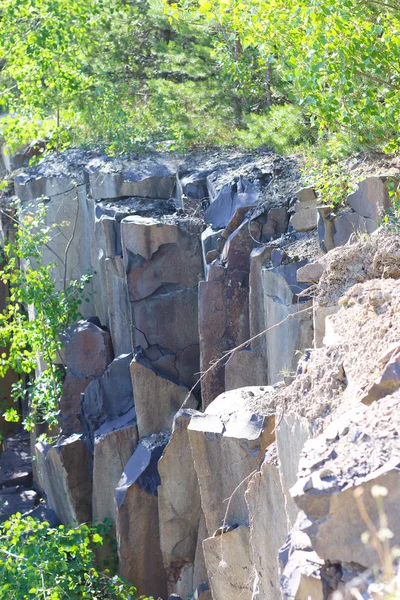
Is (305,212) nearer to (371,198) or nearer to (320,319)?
(371,198)

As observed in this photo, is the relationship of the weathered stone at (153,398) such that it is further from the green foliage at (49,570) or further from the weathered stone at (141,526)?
the green foliage at (49,570)

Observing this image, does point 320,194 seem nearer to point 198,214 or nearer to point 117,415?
point 198,214

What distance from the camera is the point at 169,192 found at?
899 centimetres

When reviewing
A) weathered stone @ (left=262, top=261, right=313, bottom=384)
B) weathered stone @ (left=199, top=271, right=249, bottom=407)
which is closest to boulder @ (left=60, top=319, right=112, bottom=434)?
weathered stone @ (left=199, top=271, right=249, bottom=407)

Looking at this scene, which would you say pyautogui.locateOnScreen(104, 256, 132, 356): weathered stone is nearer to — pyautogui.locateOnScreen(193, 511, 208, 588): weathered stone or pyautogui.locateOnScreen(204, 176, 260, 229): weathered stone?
pyautogui.locateOnScreen(204, 176, 260, 229): weathered stone

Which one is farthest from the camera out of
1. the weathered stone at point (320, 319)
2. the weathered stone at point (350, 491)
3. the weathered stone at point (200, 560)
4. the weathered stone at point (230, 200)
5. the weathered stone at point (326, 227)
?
the weathered stone at point (230, 200)

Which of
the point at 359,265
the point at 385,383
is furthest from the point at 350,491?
the point at 359,265

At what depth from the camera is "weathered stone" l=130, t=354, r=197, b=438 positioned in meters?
7.82

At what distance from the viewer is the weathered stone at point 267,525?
381 cm

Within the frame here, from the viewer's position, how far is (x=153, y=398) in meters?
7.84

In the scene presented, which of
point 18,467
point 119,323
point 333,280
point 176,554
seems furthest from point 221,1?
point 18,467

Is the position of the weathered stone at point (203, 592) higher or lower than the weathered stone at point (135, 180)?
lower

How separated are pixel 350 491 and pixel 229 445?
8.93ft

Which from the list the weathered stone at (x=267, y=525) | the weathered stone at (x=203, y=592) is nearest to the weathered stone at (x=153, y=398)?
the weathered stone at (x=203, y=592)
